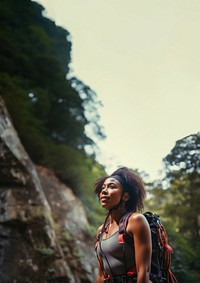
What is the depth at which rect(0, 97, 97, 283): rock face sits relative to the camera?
6.72 meters

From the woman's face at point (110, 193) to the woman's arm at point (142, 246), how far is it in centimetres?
37

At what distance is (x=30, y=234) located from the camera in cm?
728

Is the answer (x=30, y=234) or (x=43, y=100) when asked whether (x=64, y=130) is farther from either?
(x=30, y=234)

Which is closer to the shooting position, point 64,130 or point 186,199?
point 186,199

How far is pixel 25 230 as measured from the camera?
728 cm

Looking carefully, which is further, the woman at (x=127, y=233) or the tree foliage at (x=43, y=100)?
the tree foliage at (x=43, y=100)

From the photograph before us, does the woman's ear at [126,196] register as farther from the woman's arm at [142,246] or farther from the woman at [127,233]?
the woman's arm at [142,246]

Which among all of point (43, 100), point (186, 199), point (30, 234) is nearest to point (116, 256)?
point (186, 199)

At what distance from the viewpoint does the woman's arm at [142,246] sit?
7.41 ft

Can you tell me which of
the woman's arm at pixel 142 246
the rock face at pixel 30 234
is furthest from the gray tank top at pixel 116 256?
the rock face at pixel 30 234

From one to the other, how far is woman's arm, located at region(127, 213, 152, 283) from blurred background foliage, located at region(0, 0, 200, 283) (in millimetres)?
2964

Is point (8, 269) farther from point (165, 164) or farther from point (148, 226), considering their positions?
point (148, 226)

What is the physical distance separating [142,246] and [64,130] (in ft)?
40.0

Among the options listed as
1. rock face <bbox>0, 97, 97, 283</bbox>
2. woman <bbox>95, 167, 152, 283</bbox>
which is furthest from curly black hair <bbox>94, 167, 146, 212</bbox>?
rock face <bbox>0, 97, 97, 283</bbox>
